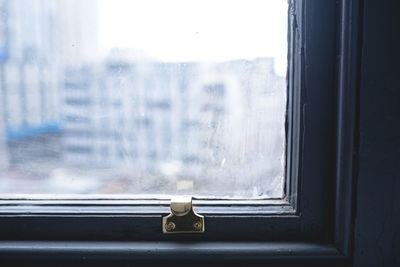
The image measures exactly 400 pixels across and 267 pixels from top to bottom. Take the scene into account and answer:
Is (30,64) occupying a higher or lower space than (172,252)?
higher

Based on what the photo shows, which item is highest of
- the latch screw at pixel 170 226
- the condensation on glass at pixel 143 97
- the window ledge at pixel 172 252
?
the condensation on glass at pixel 143 97

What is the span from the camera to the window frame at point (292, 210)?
0.58 meters

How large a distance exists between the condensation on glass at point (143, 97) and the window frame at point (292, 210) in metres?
0.03

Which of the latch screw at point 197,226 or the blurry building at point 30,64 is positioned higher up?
the blurry building at point 30,64

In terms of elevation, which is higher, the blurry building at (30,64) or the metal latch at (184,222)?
the blurry building at (30,64)

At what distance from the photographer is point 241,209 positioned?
630 mm

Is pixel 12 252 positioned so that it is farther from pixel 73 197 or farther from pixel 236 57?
pixel 236 57

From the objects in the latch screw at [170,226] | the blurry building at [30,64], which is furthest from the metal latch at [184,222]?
the blurry building at [30,64]

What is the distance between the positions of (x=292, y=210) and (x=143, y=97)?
0.31 meters

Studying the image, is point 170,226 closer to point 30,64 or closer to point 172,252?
point 172,252

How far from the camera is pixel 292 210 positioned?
24.5 inches

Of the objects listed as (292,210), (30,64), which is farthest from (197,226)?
(30,64)

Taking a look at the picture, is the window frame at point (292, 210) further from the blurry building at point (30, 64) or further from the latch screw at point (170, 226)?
the blurry building at point (30, 64)

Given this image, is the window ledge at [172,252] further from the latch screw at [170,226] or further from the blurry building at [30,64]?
the blurry building at [30,64]
